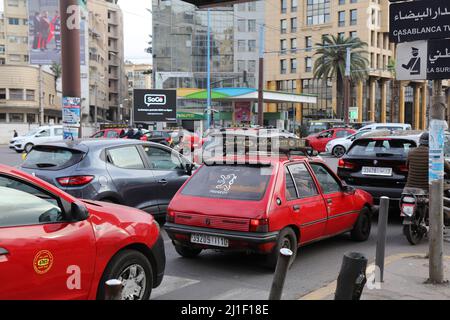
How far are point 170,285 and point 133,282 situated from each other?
1.12 metres

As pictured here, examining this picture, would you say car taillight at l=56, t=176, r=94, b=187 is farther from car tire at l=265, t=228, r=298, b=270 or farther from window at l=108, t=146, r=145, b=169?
car tire at l=265, t=228, r=298, b=270

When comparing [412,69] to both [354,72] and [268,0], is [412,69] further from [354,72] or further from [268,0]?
[268,0]

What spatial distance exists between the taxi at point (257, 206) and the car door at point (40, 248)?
2183mm

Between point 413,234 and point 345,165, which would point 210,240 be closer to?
point 413,234

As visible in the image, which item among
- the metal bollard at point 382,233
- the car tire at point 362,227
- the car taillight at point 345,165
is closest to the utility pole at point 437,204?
the metal bollard at point 382,233

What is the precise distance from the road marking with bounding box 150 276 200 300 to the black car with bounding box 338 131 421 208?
4.62 metres

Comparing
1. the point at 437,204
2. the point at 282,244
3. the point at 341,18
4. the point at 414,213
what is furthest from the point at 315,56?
the point at 437,204

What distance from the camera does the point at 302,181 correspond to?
6582 millimetres

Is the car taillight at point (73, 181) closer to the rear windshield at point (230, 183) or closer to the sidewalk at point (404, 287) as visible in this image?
the rear windshield at point (230, 183)

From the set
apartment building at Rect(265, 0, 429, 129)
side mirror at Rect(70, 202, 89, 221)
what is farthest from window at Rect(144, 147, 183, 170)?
apartment building at Rect(265, 0, 429, 129)

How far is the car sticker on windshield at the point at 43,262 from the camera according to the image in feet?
11.6

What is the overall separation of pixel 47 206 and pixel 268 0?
78.6 m

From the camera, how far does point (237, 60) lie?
85188mm

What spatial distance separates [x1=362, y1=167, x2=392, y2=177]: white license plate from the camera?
8930 mm
